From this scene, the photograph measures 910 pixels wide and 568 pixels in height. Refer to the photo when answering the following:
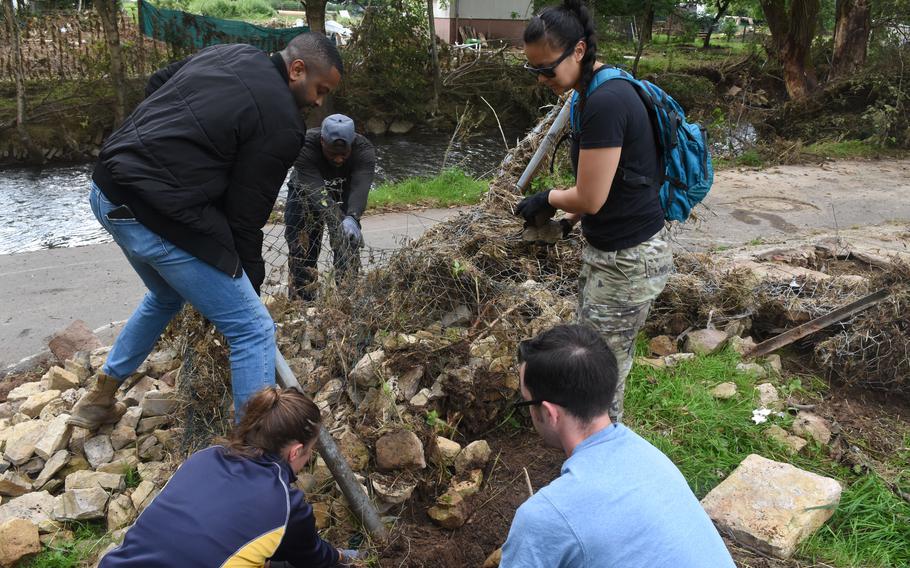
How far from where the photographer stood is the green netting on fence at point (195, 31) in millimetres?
14977

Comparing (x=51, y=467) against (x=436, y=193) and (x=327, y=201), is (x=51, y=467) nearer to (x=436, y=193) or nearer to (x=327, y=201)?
(x=327, y=201)

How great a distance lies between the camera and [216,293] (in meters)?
2.53

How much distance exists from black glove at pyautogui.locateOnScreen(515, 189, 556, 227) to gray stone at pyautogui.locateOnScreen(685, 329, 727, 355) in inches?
65.0

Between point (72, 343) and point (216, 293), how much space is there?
2.50m

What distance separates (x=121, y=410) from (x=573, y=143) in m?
2.56

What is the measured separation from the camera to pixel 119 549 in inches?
74.9

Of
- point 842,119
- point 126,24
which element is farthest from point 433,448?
point 126,24

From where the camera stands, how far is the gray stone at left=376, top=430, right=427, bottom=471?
9.11ft

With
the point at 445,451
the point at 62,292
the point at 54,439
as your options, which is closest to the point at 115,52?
the point at 62,292

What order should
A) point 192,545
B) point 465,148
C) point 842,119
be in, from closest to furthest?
point 192,545, point 842,119, point 465,148

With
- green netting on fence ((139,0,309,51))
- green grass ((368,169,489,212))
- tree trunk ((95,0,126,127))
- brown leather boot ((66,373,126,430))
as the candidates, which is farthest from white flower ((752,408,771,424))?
green netting on fence ((139,0,309,51))

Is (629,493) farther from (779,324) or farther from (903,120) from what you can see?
(903,120)

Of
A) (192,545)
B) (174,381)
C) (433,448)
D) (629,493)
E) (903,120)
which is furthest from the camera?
(903,120)

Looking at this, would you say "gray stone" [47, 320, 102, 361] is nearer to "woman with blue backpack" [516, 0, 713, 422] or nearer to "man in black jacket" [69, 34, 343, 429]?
"man in black jacket" [69, 34, 343, 429]
